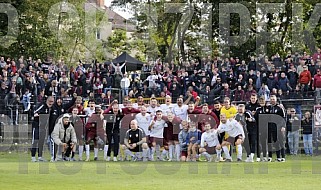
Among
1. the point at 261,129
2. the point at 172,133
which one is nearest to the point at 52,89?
the point at 172,133

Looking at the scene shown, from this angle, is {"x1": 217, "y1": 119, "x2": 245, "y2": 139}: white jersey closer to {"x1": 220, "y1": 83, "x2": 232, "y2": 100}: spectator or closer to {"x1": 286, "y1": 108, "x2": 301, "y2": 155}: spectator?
{"x1": 286, "y1": 108, "x2": 301, "y2": 155}: spectator

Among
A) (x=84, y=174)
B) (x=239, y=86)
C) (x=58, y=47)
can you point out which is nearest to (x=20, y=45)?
(x=58, y=47)

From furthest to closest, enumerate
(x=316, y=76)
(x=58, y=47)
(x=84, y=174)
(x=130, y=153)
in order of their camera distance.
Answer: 1. (x=58, y=47)
2. (x=316, y=76)
3. (x=130, y=153)
4. (x=84, y=174)

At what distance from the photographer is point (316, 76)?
93.1ft

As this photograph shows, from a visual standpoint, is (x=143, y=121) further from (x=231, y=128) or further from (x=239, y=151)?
(x=239, y=151)

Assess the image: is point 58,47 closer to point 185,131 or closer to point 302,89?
point 302,89

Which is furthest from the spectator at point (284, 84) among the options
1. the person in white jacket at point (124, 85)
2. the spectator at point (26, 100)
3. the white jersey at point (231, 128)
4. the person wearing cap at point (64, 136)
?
the spectator at point (26, 100)

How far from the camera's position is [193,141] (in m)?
22.5

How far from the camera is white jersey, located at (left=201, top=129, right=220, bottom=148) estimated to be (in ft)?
72.8

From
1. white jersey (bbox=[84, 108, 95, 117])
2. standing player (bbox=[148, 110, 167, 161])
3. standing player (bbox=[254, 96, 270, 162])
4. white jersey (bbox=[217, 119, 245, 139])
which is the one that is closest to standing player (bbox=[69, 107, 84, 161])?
white jersey (bbox=[84, 108, 95, 117])

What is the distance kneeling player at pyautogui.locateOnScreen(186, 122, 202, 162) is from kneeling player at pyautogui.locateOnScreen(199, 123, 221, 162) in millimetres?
318

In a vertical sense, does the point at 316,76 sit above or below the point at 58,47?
below

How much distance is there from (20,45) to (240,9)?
53.0 ft

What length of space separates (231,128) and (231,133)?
0.62ft
